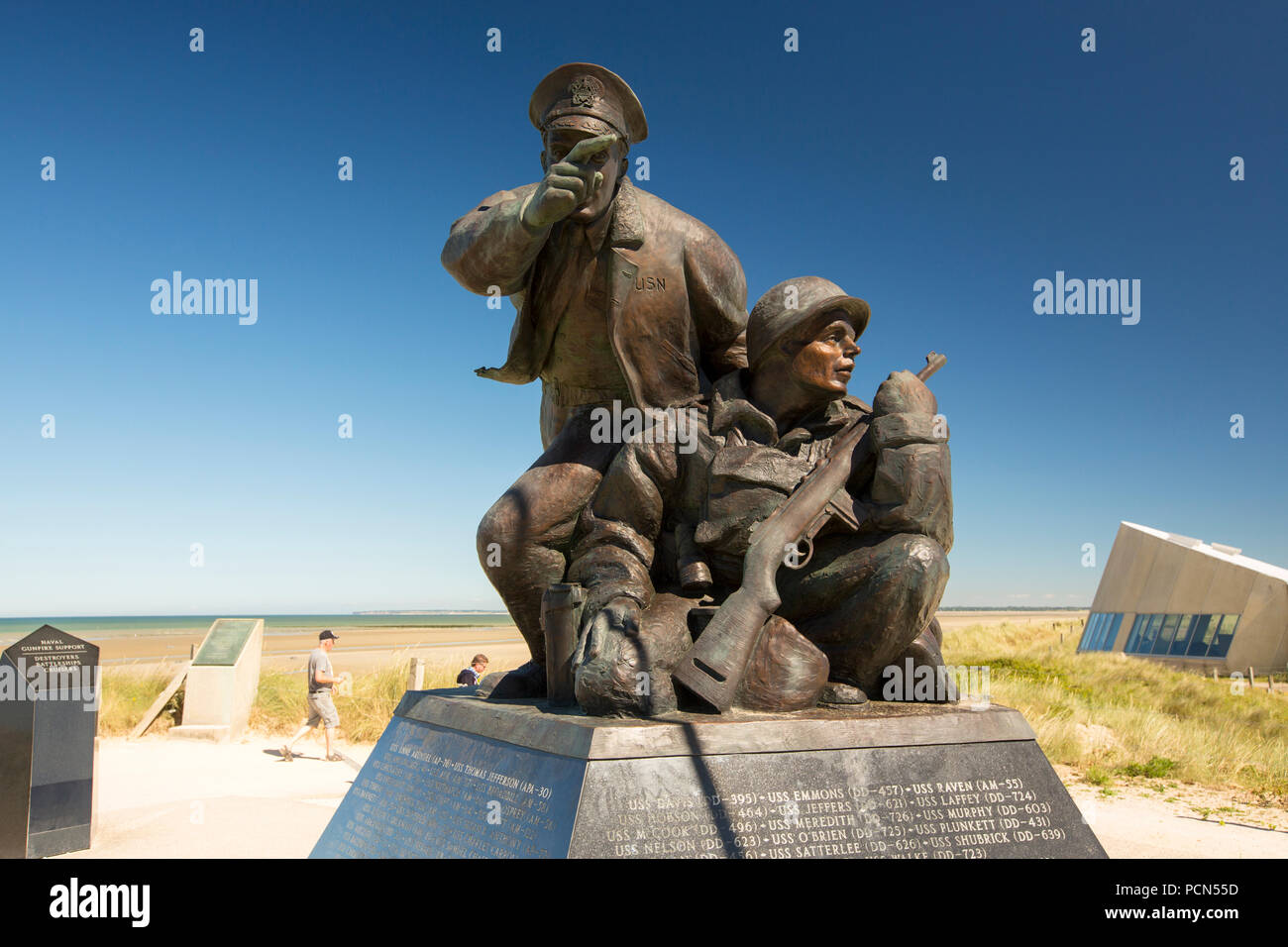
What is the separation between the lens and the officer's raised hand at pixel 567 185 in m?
3.35

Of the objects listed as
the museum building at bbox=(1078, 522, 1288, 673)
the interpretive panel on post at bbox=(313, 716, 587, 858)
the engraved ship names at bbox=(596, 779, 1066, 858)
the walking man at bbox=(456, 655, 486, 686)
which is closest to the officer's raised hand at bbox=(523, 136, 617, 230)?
the interpretive panel on post at bbox=(313, 716, 587, 858)

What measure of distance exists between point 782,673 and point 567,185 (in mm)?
1913

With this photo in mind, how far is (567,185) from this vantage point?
3.36m

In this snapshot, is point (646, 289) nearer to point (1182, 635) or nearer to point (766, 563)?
point (766, 563)

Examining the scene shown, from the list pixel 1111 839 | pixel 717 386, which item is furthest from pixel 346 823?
pixel 1111 839

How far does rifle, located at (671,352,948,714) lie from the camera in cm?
299

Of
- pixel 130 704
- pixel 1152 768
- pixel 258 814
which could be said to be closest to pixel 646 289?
pixel 258 814

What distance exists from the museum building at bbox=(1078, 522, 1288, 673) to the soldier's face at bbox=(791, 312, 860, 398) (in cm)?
2183
